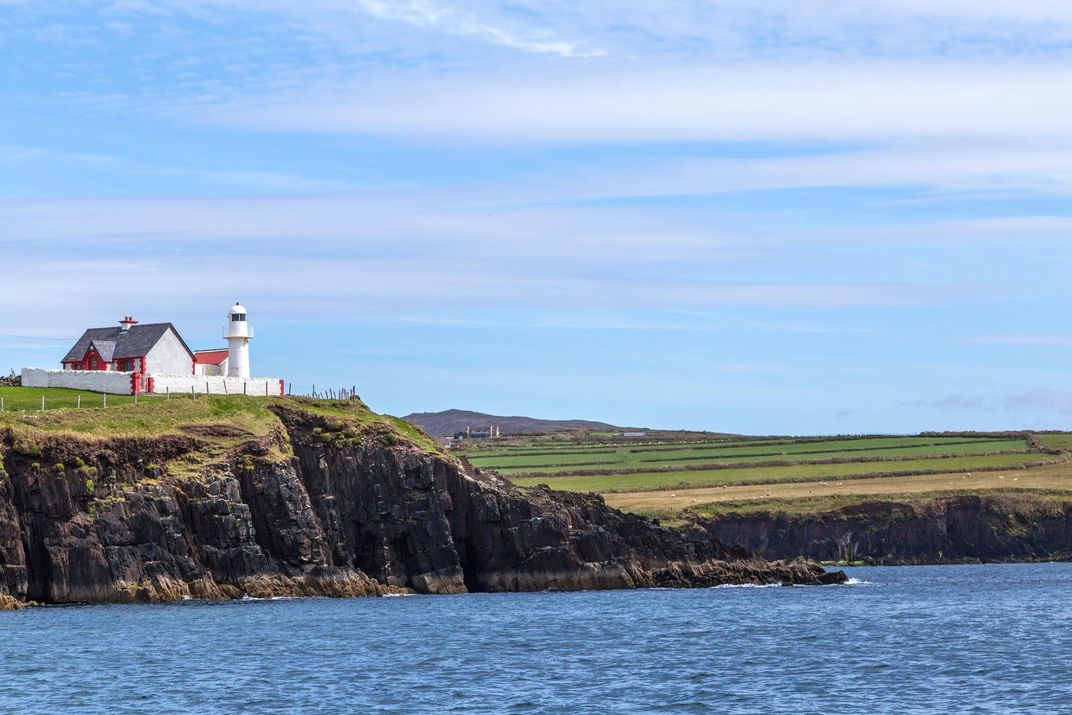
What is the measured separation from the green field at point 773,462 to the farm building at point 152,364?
161 feet

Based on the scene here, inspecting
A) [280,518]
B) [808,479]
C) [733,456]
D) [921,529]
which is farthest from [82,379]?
[733,456]

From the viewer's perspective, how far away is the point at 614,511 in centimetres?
10288

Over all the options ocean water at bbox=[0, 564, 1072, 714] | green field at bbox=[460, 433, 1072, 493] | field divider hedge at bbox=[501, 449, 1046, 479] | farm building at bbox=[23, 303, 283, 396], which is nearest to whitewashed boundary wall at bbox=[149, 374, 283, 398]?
farm building at bbox=[23, 303, 283, 396]

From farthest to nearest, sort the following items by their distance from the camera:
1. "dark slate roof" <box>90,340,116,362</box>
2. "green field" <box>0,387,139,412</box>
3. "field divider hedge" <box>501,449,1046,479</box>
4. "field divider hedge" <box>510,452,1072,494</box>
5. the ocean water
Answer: "field divider hedge" <box>501,449,1046,479</box> → "field divider hedge" <box>510,452,1072,494</box> → "dark slate roof" <box>90,340,116,362</box> → "green field" <box>0,387,139,412</box> → the ocean water

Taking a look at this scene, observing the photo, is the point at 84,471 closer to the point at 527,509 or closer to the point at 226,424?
the point at 226,424

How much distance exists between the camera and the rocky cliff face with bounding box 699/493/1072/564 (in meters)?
144

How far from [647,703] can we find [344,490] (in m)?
49.0

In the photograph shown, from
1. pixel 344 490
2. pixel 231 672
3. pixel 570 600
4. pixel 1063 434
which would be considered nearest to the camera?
pixel 231 672

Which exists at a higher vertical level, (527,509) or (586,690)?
(527,509)

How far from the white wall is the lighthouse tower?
10.2 ft

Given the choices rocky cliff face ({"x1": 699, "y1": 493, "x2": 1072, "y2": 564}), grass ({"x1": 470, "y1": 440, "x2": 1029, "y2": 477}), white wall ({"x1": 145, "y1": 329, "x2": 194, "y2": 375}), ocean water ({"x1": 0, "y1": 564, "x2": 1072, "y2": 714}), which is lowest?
ocean water ({"x1": 0, "y1": 564, "x2": 1072, "y2": 714})

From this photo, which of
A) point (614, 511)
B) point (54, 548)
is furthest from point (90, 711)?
point (614, 511)

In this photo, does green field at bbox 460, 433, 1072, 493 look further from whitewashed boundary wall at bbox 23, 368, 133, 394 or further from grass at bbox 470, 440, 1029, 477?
whitewashed boundary wall at bbox 23, 368, 133, 394

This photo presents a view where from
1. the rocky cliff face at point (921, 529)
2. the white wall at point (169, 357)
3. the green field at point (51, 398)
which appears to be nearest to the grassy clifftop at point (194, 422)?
the green field at point (51, 398)
